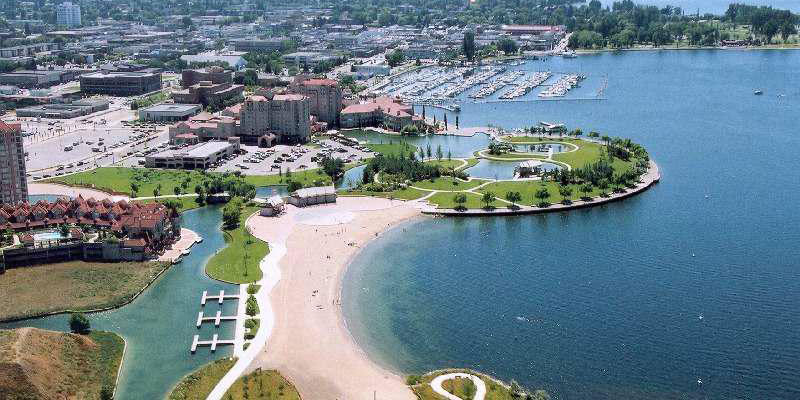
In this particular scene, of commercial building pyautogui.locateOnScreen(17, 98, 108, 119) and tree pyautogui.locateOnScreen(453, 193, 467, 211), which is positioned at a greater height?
commercial building pyautogui.locateOnScreen(17, 98, 108, 119)

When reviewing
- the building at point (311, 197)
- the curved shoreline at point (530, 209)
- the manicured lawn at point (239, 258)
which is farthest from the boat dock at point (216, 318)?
the curved shoreline at point (530, 209)

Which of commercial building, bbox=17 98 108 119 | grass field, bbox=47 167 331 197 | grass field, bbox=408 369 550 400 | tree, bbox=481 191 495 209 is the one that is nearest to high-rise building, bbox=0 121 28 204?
grass field, bbox=47 167 331 197

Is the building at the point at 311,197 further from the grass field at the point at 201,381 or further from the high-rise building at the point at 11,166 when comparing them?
the grass field at the point at 201,381

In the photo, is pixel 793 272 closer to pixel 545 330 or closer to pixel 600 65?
pixel 545 330

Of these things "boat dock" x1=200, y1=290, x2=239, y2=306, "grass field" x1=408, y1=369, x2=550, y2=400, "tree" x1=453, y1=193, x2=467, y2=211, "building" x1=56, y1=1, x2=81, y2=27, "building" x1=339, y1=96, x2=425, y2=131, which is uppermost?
"building" x1=56, y1=1, x2=81, y2=27

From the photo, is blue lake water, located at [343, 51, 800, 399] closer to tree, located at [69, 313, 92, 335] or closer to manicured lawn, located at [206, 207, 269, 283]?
manicured lawn, located at [206, 207, 269, 283]

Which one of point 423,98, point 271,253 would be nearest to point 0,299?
point 271,253
